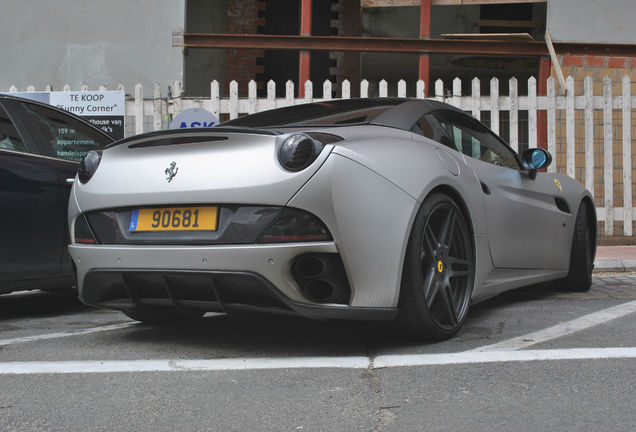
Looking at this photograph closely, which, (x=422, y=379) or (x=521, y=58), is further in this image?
(x=521, y=58)

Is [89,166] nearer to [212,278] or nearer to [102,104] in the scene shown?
[212,278]

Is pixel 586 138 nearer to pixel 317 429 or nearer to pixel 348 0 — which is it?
pixel 348 0

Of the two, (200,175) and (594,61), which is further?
(594,61)

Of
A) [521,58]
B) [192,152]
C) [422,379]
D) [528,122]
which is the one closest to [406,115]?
[192,152]

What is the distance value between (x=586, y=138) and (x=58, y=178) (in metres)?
6.92

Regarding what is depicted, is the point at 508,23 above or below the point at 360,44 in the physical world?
above

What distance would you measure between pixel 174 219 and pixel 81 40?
390 inches

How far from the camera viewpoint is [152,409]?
8.43 ft

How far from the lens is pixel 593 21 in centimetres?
1174

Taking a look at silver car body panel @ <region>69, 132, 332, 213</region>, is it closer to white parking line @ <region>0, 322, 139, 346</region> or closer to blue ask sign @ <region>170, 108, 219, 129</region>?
white parking line @ <region>0, 322, 139, 346</region>

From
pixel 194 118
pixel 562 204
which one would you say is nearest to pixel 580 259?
pixel 562 204

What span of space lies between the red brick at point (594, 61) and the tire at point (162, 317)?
8.98 meters

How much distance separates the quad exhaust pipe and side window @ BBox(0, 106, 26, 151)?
2.32m

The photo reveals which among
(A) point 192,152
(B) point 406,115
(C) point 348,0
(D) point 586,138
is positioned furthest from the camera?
(C) point 348,0
